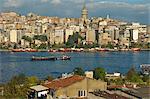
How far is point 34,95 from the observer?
112 inches

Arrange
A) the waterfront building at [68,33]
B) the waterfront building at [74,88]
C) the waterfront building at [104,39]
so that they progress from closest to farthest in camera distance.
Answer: the waterfront building at [74,88] < the waterfront building at [104,39] < the waterfront building at [68,33]

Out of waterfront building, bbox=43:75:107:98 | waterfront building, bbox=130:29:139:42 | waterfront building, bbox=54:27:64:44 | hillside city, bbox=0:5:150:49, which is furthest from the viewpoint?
waterfront building, bbox=130:29:139:42

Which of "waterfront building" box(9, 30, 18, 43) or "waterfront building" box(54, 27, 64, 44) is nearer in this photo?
"waterfront building" box(54, 27, 64, 44)

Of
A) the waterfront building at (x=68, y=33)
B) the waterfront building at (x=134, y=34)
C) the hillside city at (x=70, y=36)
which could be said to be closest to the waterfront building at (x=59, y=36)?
the hillside city at (x=70, y=36)

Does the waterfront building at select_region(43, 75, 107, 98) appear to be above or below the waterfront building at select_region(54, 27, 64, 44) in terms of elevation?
below

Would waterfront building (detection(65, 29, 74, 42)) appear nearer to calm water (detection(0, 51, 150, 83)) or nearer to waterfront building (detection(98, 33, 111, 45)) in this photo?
waterfront building (detection(98, 33, 111, 45))

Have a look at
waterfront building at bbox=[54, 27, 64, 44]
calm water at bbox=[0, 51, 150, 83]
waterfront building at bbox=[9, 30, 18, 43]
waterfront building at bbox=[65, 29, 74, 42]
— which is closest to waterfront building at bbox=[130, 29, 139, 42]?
waterfront building at bbox=[65, 29, 74, 42]

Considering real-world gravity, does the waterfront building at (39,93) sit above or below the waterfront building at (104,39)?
below

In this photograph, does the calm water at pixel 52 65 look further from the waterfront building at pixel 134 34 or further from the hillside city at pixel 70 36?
the waterfront building at pixel 134 34

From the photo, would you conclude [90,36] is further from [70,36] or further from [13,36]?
[13,36]

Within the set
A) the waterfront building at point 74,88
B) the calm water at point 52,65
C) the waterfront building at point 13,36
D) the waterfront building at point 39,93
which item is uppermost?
the waterfront building at point 13,36

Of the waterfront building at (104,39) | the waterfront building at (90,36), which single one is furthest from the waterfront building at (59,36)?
the waterfront building at (104,39)

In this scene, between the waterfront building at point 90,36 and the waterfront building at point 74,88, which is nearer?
the waterfront building at point 74,88

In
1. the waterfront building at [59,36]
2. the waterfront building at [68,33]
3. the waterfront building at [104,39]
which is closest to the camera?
the waterfront building at [104,39]
